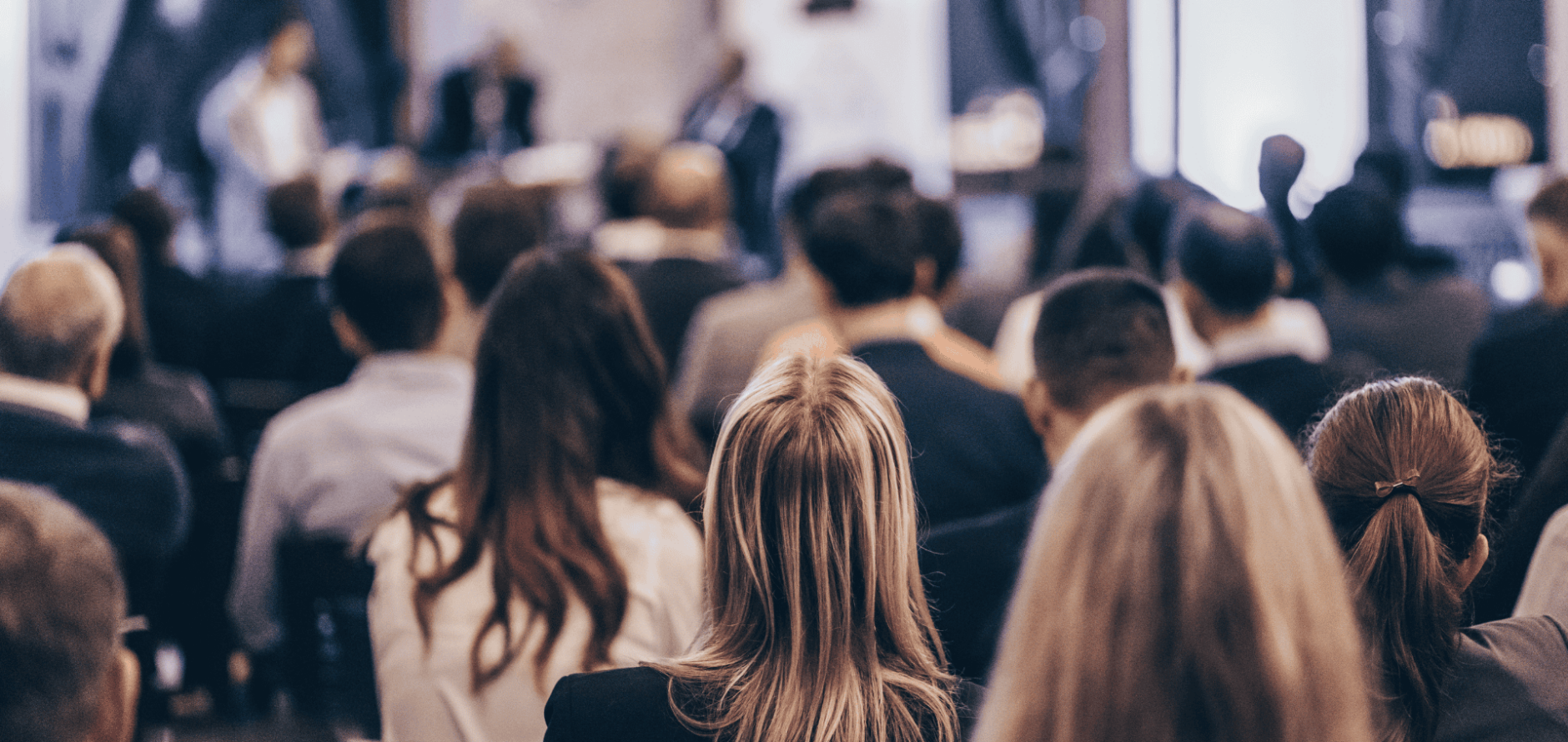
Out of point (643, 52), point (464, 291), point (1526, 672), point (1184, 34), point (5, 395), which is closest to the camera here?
point (1526, 672)

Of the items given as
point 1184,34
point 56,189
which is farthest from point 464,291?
point 56,189

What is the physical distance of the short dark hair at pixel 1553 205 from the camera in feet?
9.99

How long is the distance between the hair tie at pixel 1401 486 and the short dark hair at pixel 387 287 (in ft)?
6.41

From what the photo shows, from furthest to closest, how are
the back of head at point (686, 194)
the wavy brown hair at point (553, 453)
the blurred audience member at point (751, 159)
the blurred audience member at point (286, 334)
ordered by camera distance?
the blurred audience member at point (751, 159) → the back of head at point (686, 194) → the blurred audience member at point (286, 334) → the wavy brown hair at point (553, 453)

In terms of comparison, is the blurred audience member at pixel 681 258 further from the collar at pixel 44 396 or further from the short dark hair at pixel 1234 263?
the collar at pixel 44 396

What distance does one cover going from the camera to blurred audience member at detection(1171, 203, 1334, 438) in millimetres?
2590

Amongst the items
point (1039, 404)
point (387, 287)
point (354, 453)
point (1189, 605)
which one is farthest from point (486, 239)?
point (1189, 605)

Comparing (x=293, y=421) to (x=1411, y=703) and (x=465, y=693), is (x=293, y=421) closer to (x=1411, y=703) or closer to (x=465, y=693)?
(x=465, y=693)

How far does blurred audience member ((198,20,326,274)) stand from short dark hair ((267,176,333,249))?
434 cm

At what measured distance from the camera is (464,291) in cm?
347

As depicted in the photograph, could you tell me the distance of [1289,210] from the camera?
4445mm

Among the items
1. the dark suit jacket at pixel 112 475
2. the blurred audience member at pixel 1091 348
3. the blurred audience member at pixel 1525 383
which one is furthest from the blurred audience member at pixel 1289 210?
the dark suit jacket at pixel 112 475

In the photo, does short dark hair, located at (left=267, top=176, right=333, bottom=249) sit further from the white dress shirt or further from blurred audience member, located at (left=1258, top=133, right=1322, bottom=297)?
blurred audience member, located at (left=1258, top=133, right=1322, bottom=297)

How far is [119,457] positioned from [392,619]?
86cm
